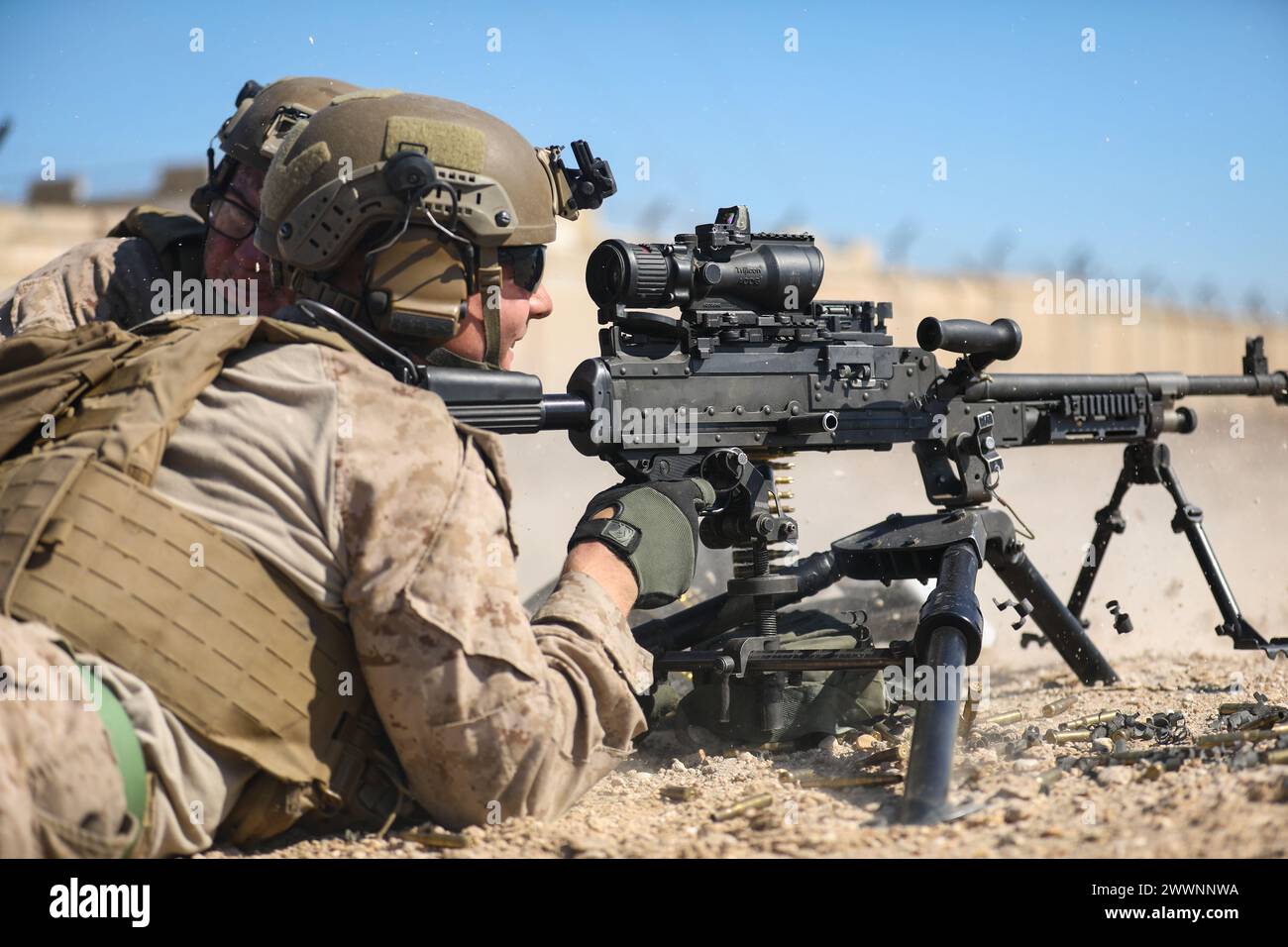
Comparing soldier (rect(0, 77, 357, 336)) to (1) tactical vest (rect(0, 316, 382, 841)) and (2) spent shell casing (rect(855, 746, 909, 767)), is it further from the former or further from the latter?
(2) spent shell casing (rect(855, 746, 909, 767))

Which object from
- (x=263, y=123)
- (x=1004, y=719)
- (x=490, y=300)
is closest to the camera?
(x=490, y=300)

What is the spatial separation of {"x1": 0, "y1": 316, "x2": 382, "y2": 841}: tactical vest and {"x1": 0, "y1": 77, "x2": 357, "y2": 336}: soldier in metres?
2.23

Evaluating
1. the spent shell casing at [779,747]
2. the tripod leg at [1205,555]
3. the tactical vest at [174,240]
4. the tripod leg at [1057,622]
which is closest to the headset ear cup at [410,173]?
the spent shell casing at [779,747]

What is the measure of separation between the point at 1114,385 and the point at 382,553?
4190mm

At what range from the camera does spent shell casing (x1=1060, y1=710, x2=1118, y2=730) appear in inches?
174

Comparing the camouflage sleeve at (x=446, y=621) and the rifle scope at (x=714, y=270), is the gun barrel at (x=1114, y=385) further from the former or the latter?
the camouflage sleeve at (x=446, y=621)

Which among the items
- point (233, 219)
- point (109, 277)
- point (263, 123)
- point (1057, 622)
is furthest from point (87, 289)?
point (1057, 622)

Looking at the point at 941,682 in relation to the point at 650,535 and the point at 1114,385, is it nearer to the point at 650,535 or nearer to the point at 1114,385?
the point at 650,535

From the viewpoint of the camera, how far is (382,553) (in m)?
2.75

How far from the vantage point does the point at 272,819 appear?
282 centimetres

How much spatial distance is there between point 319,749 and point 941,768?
1519 mm

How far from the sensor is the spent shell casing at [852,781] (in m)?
3.68
